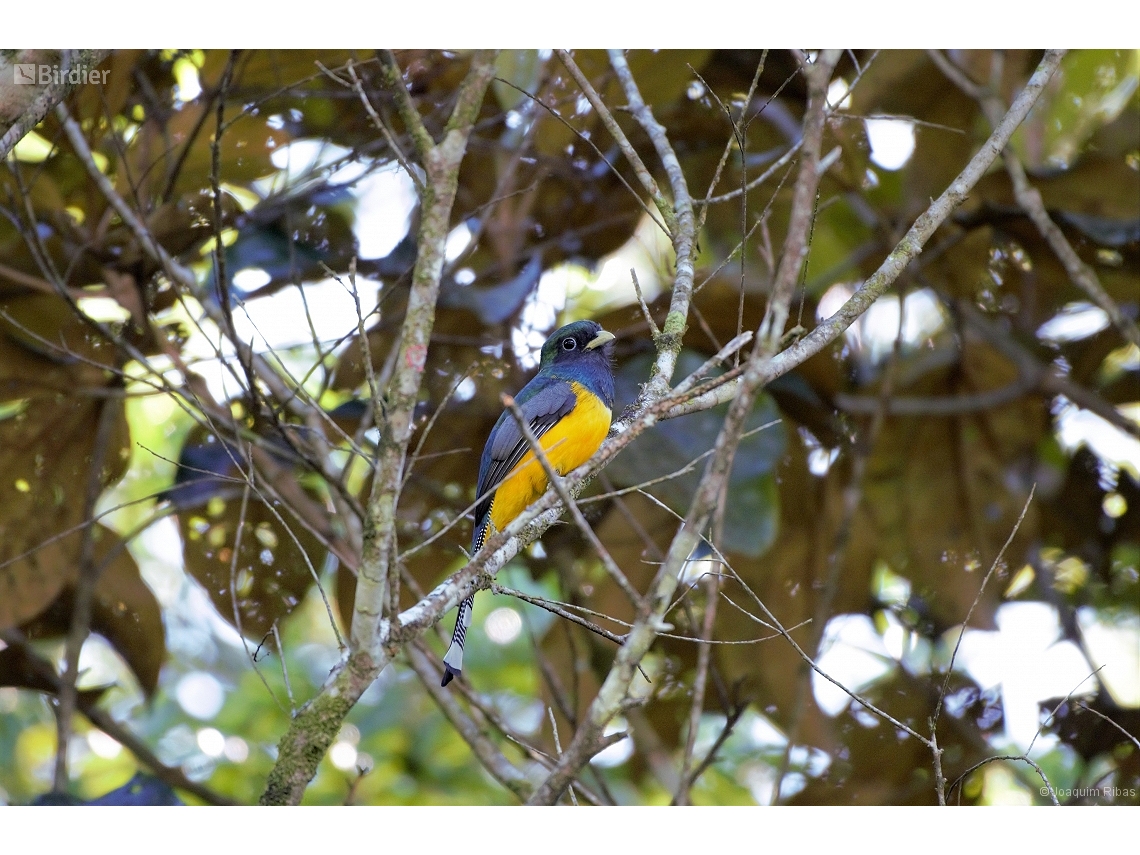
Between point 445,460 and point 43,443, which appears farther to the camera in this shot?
point 445,460

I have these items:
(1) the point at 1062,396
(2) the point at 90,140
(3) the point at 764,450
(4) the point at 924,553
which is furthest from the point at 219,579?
(1) the point at 1062,396

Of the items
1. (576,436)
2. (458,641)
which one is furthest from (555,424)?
(458,641)

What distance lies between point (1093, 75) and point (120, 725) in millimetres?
4676

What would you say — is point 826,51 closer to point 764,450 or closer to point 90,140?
point 764,450

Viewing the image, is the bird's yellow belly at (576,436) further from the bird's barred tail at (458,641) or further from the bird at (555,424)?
the bird's barred tail at (458,641)

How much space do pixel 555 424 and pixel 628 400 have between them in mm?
685

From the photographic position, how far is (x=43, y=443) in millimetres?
3922

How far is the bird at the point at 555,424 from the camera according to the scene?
10.9 feet

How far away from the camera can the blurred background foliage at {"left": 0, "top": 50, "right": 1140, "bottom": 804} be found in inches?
149

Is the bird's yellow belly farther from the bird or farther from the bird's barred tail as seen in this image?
the bird's barred tail

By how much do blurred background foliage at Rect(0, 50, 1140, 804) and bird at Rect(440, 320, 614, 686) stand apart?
0.36 metres

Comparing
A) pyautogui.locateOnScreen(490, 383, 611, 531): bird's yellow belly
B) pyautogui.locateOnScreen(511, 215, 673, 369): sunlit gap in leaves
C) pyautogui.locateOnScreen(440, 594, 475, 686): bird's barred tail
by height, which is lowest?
pyautogui.locateOnScreen(440, 594, 475, 686): bird's barred tail

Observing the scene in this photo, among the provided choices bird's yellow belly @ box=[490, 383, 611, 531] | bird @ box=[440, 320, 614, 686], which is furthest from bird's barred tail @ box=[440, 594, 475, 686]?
bird's yellow belly @ box=[490, 383, 611, 531]

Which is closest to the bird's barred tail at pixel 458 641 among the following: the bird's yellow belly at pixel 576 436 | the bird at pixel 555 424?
the bird at pixel 555 424
